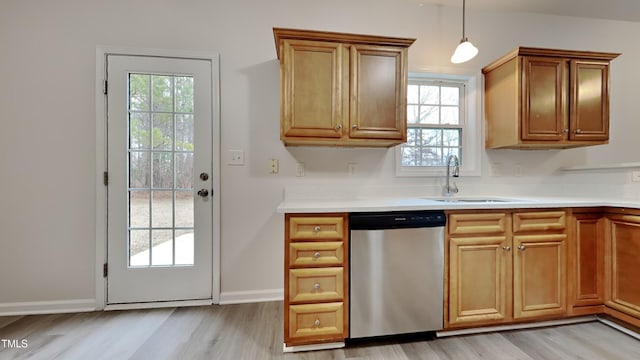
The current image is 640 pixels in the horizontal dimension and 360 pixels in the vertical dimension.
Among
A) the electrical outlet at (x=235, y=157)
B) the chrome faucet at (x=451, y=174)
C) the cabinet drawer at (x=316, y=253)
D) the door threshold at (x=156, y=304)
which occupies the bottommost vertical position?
the door threshold at (x=156, y=304)

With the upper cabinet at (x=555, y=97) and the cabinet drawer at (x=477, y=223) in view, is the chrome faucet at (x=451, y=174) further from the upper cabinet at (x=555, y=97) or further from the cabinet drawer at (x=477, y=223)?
the cabinet drawer at (x=477, y=223)

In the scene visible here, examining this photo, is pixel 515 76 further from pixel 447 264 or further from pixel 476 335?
pixel 476 335

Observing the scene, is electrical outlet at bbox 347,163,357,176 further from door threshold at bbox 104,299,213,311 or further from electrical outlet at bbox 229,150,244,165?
door threshold at bbox 104,299,213,311

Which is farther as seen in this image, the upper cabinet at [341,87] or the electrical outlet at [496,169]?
the electrical outlet at [496,169]


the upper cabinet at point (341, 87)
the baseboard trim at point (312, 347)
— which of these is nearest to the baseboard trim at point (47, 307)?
the baseboard trim at point (312, 347)

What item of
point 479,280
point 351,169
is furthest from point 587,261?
point 351,169

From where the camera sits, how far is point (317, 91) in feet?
6.13

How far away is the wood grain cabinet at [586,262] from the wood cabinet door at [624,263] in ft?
0.16

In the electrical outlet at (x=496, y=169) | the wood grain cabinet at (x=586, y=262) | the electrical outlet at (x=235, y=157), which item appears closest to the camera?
the wood grain cabinet at (x=586, y=262)

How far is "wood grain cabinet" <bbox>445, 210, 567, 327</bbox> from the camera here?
1.71 m

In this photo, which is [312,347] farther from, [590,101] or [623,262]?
[590,101]

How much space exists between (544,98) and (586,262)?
1323 mm

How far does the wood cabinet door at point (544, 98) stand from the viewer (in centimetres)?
212

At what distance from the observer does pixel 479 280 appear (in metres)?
1.73
